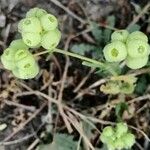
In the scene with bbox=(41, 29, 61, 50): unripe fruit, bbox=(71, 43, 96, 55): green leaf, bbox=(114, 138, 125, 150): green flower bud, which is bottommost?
bbox=(114, 138, 125, 150): green flower bud

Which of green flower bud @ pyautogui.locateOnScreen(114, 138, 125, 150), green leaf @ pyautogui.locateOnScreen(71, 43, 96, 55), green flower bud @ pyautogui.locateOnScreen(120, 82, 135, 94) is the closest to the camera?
green flower bud @ pyautogui.locateOnScreen(114, 138, 125, 150)

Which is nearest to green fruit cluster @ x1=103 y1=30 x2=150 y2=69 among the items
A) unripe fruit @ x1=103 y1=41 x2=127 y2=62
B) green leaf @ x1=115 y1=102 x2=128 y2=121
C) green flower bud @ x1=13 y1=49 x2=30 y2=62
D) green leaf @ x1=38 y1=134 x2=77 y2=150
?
unripe fruit @ x1=103 y1=41 x2=127 y2=62

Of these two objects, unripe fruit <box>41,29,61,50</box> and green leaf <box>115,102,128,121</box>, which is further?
green leaf <box>115,102,128,121</box>

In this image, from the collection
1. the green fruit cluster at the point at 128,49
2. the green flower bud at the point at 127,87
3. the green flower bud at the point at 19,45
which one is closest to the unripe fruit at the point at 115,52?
the green fruit cluster at the point at 128,49

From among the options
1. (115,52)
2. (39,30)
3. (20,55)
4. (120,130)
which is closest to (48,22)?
(39,30)

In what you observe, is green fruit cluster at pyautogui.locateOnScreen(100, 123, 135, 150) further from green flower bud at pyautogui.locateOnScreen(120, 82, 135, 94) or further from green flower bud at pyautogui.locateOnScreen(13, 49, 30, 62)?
green flower bud at pyautogui.locateOnScreen(13, 49, 30, 62)

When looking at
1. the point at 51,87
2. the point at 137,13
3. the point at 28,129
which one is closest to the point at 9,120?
the point at 28,129

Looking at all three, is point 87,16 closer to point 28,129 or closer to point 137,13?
point 137,13

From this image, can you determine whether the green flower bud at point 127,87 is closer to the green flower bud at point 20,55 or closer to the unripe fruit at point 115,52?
the unripe fruit at point 115,52
